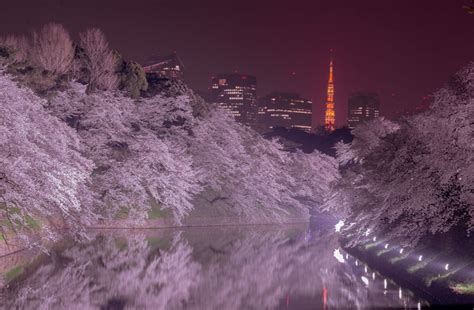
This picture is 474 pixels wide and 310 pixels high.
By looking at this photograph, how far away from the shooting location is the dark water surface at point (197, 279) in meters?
21.4

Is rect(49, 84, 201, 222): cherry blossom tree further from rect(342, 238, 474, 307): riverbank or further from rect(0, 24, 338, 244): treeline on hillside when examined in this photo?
rect(342, 238, 474, 307): riverbank

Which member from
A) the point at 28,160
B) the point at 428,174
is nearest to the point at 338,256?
the point at 428,174

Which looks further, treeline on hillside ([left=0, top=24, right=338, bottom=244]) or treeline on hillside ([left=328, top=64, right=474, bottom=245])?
treeline on hillside ([left=0, top=24, right=338, bottom=244])

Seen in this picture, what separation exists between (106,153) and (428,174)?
29.5 metres

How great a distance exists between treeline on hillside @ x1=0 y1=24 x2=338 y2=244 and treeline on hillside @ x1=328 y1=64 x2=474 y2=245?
45.6ft

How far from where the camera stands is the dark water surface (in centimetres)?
2138

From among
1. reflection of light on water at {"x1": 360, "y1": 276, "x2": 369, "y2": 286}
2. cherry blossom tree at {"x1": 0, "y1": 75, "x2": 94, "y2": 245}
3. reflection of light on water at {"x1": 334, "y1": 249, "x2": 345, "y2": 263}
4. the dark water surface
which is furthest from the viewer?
reflection of light on water at {"x1": 334, "y1": 249, "x2": 345, "y2": 263}

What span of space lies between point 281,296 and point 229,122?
1991 inches

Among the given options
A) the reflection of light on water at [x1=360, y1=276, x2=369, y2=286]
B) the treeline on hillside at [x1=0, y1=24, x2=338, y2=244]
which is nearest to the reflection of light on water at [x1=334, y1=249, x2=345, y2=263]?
the reflection of light on water at [x1=360, y1=276, x2=369, y2=286]

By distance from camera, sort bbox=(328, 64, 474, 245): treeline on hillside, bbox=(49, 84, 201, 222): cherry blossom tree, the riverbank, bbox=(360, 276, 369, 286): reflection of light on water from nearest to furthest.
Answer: the riverbank → bbox=(328, 64, 474, 245): treeline on hillside → bbox=(360, 276, 369, 286): reflection of light on water → bbox=(49, 84, 201, 222): cherry blossom tree

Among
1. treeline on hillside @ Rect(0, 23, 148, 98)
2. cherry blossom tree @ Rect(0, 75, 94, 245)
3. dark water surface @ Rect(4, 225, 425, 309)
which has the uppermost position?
treeline on hillside @ Rect(0, 23, 148, 98)

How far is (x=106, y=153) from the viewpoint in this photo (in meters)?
50.8

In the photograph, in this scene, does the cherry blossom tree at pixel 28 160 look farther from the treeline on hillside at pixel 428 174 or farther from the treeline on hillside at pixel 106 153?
the treeline on hillside at pixel 428 174

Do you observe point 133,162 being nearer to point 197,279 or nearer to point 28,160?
point 28,160
